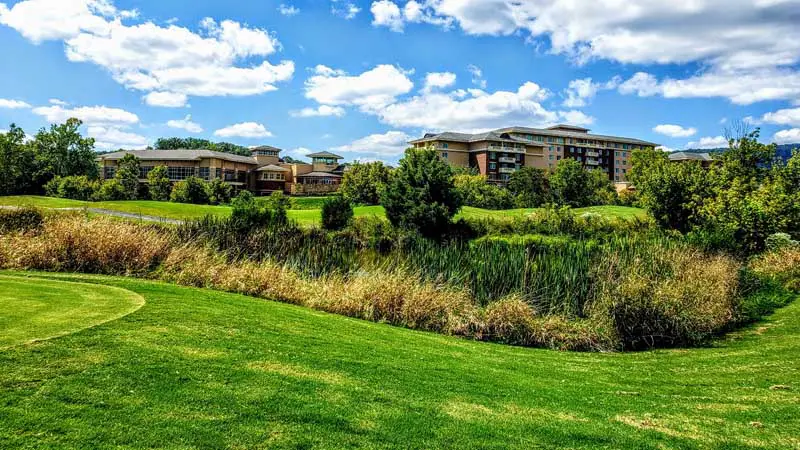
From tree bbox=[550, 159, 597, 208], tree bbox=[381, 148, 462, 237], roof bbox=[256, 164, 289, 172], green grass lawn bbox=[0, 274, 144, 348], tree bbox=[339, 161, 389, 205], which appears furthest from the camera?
roof bbox=[256, 164, 289, 172]

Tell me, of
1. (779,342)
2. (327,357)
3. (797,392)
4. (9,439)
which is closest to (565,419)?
(327,357)

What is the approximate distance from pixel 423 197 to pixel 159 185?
33.1 m

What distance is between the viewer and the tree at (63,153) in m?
50.9

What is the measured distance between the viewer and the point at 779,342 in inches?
364

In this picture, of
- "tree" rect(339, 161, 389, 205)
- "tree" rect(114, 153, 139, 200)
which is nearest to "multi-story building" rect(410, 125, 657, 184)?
"tree" rect(339, 161, 389, 205)

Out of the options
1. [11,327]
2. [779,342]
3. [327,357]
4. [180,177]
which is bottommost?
[779,342]

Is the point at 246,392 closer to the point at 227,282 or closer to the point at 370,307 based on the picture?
the point at 370,307

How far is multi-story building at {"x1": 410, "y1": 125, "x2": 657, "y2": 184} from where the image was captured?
76500 millimetres

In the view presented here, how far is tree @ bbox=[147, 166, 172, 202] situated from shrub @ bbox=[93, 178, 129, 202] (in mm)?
2961

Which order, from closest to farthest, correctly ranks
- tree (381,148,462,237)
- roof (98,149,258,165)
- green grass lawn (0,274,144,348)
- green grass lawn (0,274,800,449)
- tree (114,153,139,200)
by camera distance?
1. green grass lawn (0,274,800,449)
2. green grass lawn (0,274,144,348)
3. tree (381,148,462,237)
4. tree (114,153,139,200)
5. roof (98,149,258,165)

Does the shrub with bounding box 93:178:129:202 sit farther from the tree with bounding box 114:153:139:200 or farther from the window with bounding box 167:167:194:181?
the window with bounding box 167:167:194:181

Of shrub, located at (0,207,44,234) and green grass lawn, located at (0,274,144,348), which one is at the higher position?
shrub, located at (0,207,44,234)

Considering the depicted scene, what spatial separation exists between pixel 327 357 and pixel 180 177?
200ft

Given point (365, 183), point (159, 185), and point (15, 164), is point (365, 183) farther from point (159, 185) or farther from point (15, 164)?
point (15, 164)
